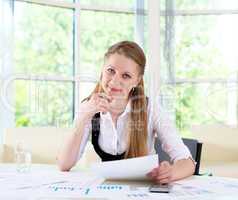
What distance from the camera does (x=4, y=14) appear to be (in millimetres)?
3742

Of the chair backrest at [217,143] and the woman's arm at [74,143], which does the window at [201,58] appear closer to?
the chair backrest at [217,143]

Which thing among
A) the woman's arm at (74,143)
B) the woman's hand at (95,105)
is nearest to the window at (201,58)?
the woman's hand at (95,105)

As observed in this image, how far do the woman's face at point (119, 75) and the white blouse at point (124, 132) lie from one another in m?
0.11

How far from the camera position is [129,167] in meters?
1.35

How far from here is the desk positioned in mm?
1134

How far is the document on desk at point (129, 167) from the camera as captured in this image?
1.33 m

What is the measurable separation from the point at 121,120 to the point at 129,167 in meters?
0.58

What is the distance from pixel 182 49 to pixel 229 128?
43.6 inches

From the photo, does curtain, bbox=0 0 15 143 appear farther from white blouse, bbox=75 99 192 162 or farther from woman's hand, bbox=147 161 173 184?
woman's hand, bbox=147 161 173 184

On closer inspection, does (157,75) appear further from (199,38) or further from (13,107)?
(13,107)

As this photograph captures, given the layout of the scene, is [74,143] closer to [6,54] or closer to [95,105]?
[95,105]

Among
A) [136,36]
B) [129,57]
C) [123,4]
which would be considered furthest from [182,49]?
[129,57]

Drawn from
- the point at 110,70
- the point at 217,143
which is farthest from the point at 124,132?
the point at 217,143

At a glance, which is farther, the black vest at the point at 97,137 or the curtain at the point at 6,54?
the curtain at the point at 6,54
